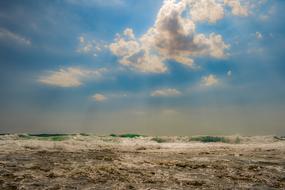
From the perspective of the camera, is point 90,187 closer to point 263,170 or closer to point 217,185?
point 217,185

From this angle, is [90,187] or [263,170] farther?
[263,170]

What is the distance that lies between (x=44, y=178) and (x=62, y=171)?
903mm

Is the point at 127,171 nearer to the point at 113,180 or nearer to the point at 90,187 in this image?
the point at 113,180

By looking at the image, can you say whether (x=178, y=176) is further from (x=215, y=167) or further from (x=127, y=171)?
(x=215, y=167)

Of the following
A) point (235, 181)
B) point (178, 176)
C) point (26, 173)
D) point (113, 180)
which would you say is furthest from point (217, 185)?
point (26, 173)

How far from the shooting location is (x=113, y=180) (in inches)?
257

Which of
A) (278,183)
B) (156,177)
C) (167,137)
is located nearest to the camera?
(278,183)

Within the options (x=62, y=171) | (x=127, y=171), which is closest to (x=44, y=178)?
(x=62, y=171)

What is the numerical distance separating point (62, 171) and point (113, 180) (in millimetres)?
1789

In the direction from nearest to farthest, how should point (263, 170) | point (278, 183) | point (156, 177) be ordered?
1. point (278, 183)
2. point (156, 177)
3. point (263, 170)

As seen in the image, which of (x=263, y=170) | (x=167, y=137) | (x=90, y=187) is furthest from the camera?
(x=167, y=137)

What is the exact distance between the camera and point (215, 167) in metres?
8.60

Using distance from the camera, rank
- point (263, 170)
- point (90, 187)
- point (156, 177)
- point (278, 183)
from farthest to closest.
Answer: point (263, 170)
point (156, 177)
point (278, 183)
point (90, 187)

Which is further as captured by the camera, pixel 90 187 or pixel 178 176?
pixel 178 176
